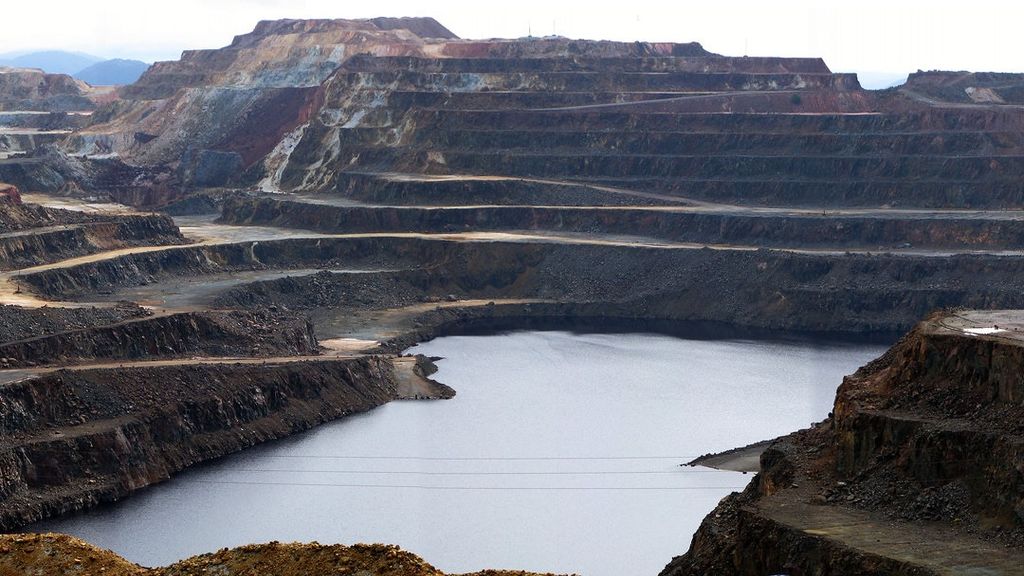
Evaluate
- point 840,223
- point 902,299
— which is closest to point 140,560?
point 902,299

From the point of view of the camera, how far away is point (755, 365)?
313ft

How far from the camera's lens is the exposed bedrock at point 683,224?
389 feet

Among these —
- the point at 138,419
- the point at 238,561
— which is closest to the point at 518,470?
the point at 138,419

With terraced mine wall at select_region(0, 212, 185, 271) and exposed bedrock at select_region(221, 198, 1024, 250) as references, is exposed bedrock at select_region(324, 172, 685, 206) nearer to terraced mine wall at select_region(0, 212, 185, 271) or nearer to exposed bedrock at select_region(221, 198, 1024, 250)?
exposed bedrock at select_region(221, 198, 1024, 250)

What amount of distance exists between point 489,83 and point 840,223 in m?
48.2

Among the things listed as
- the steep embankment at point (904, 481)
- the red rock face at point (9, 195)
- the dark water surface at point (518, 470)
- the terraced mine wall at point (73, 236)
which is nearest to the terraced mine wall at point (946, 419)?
the steep embankment at point (904, 481)

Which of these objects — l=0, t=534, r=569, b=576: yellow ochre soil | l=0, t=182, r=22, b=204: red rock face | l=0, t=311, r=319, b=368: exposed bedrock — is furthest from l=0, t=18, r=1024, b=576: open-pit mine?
l=0, t=182, r=22, b=204: red rock face

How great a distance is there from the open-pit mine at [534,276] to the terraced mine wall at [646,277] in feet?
0.83

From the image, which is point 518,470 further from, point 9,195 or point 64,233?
point 9,195

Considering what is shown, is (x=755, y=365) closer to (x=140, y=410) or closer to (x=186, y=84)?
(x=140, y=410)

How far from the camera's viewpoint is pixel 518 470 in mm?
71375

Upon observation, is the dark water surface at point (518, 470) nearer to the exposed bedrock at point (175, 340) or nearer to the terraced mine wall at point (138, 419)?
the terraced mine wall at point (138, 419)

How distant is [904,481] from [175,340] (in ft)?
157

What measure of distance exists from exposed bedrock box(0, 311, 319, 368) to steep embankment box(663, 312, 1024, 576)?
3960 centimetres
